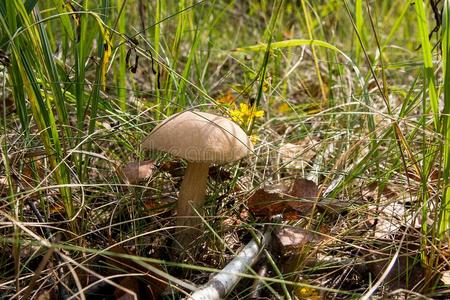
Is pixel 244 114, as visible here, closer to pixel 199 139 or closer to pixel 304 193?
pixel 304 193

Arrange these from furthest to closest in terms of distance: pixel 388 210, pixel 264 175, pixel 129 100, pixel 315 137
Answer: pixel 129 100 < pixel 315 137 < pixel 264 175 < pixel 388 210

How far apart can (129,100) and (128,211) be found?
3.10 ft

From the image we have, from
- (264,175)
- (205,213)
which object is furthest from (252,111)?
(205,213)

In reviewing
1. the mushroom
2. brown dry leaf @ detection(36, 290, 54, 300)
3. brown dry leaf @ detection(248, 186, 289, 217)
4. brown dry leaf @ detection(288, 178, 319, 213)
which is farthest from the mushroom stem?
brown dry leaf @ detection(36, 290, 54, 300)

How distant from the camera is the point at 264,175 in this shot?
1.90 meters

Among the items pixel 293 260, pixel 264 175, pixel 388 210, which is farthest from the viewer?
pixel 264 175

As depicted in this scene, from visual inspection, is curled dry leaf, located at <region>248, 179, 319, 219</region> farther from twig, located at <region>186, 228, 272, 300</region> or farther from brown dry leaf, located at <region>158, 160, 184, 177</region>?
brown dry leaf, located at <region>158, 160, 184, 177</region>

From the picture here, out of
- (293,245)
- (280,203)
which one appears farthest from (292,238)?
(280,203)

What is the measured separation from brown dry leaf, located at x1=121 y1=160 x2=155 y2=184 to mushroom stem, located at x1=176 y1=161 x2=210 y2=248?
17 centimetres

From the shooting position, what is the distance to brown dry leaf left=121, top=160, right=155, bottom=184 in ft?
5.40

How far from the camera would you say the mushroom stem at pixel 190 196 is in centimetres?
154

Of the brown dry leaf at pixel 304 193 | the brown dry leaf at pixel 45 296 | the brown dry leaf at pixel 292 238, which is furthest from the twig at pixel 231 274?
the brown dry leaf at pixel 45 296

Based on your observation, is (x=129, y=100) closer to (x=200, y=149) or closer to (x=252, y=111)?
(x=252, y=111)

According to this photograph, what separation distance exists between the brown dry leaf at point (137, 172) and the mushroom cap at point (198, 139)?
0.26 metres
